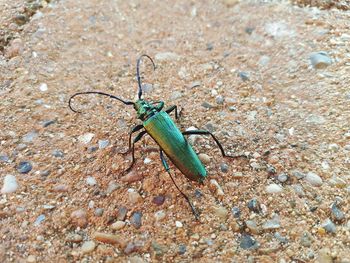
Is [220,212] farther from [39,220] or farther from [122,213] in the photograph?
[39,220]

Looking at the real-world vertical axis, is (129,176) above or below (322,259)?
above

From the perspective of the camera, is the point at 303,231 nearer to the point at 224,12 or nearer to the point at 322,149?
the point at 322,149

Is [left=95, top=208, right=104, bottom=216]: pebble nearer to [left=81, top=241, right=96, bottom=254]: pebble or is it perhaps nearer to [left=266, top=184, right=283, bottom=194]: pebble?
[left=81, top=241, right=96, bottom=254]: pebble

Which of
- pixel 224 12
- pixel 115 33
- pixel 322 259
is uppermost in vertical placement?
pixel 115 33

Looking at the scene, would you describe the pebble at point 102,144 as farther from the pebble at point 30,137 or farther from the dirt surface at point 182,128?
the pebble at point 30,137

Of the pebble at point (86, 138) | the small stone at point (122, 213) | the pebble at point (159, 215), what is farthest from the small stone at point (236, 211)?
the pebble at point (86, 138)

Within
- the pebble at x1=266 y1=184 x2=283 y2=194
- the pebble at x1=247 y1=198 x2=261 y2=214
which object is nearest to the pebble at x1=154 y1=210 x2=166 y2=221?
the pebble at x1=247 y1=198 x2=261 y2=214

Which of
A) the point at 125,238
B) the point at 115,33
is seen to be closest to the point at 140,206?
the point at 125,238
